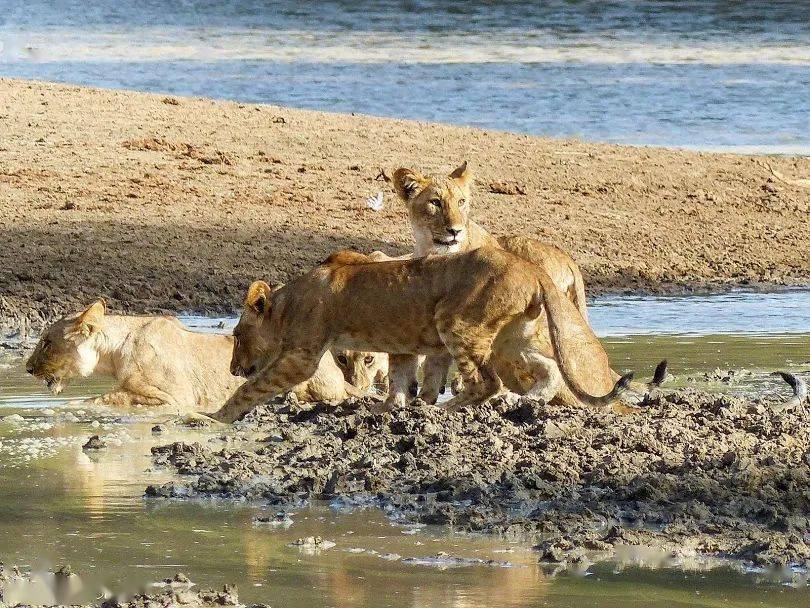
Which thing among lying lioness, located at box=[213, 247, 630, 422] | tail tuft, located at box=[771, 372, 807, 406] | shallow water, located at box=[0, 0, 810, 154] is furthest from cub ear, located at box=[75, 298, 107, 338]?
shallow water, located at box=[0, 0, 810, 154]

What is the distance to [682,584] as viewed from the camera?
18.4 ft

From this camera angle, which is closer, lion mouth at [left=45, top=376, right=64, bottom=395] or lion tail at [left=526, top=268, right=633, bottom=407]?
lion tail at [left=526, top=268, right=633, bottom=407]

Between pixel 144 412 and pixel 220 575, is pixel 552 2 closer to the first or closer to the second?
pixel 144 412

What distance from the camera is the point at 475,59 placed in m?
33.2

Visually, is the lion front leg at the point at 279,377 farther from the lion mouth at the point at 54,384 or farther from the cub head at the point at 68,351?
the lion mouth at the point at 54,384

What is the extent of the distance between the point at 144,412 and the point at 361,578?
155 inches

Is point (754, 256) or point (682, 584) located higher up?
point (682, 584)

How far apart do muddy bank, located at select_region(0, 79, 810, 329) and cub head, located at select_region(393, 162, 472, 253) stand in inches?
106

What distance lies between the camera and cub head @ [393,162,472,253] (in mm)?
10297

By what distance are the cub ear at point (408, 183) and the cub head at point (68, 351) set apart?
199 cm

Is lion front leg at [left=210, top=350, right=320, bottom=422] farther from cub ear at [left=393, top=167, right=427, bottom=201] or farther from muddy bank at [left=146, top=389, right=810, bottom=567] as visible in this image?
cub ear at [left=393, top=167, right=427, bottom=201]

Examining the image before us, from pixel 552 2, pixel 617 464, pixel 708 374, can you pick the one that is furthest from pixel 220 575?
pixel 552 2

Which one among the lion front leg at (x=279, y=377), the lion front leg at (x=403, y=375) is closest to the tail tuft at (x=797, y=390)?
the lion front leg at (x=403, y=375)

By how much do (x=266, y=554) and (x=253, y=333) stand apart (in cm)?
329
